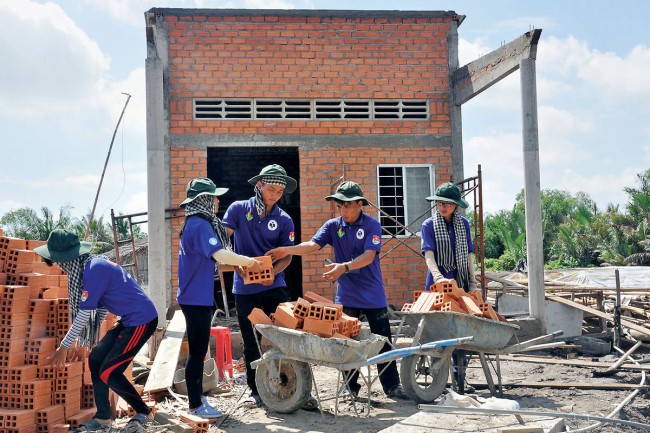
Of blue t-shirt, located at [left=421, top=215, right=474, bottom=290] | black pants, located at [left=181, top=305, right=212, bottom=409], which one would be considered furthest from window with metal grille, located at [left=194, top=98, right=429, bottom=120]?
black pants, located at [left=181, top=305, right=212, bottom=409]

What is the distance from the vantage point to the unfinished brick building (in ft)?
36.4

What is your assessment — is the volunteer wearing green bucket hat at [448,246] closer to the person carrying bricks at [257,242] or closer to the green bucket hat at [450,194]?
the green bucket hat at [450,194]

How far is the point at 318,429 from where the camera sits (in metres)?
5.38

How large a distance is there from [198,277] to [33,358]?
1.68 m

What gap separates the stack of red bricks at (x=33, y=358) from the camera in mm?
5504

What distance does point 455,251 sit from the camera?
6773 millimetres

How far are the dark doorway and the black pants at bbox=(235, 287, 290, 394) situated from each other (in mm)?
7495

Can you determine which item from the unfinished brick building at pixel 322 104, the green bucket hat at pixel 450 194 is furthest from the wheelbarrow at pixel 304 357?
the unfinished brick building at pixel 322 104

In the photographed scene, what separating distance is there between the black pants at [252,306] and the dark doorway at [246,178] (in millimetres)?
7495

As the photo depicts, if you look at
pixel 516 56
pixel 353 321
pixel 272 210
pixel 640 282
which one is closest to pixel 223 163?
pixel 516 56

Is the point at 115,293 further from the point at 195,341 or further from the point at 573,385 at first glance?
the point at 573,385

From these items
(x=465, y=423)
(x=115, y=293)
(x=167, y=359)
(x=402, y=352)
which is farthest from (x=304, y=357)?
(x=167, y=359)

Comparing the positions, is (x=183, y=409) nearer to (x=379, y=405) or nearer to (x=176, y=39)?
(x=379, y=405)

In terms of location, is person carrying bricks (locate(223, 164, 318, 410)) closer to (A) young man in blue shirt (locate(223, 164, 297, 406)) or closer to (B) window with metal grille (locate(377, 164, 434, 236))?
(A) young man in blue shirt (locate(223, 164, 297, 406))
